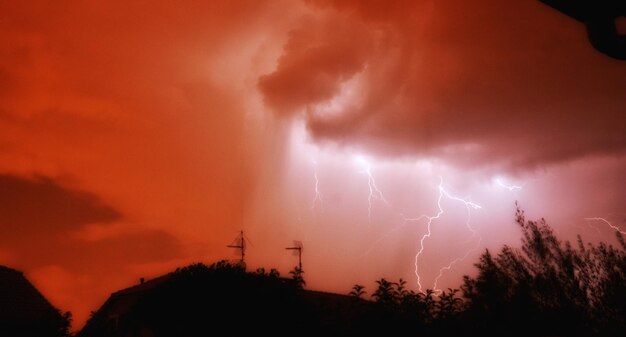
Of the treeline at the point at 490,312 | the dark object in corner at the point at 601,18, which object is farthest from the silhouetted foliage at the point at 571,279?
the dark object in corner at the point at 601,18

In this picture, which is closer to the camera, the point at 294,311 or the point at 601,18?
the point at 601,18

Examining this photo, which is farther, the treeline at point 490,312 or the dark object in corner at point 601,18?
the treeline at point 490,312

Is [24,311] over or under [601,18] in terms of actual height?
under

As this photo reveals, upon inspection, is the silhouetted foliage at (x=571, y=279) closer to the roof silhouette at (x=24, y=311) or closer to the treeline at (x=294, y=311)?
the treeline at (x=294, y=311)

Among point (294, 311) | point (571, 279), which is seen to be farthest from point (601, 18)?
point (571, 279)

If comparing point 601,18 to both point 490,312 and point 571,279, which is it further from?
point 571,279

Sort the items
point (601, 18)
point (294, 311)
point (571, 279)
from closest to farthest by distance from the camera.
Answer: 1. point (601, 18)
2. point (294, 311)
3. point (571, 279)

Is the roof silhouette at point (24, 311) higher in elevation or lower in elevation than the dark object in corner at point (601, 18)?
lower

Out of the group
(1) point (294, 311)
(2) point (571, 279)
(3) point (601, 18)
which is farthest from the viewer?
(2) point (571, 279)

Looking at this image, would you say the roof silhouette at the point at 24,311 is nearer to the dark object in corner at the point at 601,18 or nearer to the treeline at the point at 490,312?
the treeline at the point at 490,312

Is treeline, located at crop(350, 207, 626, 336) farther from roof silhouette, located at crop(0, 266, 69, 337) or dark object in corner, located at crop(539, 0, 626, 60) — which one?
roof silhouette, located at crop(0, 266, 69, 337)

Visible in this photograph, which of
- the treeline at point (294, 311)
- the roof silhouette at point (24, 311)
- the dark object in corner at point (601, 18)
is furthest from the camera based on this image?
the roof silhouette at point (24, 311)

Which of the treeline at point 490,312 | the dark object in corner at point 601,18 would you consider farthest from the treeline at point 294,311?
the dark object in corner at point 601,18

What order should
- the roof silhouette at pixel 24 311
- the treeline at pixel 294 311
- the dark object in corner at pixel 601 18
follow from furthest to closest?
1. the roof silhouette at pixel 24 311
2. the treeline at pixel 294 311
3. the dark object in corner at pixel 601 18
